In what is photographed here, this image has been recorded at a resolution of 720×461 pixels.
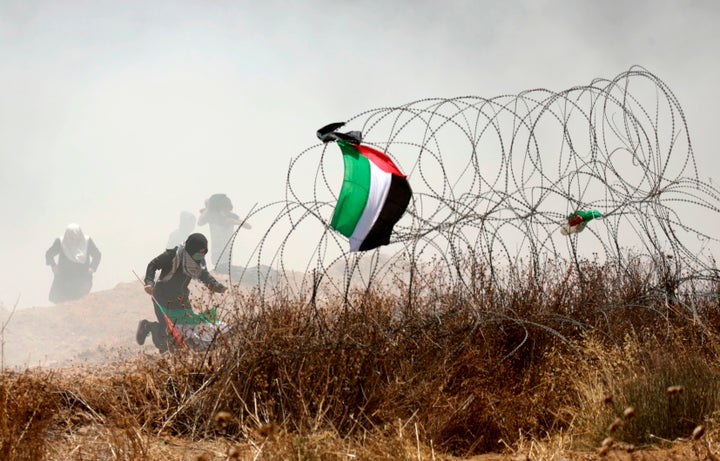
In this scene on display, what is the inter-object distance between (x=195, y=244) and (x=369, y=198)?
525cm

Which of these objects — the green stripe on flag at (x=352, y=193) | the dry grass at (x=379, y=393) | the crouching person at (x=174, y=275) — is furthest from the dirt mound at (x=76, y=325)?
the green stripe on flag at (x=352, y=193)

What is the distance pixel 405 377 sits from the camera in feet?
15.4

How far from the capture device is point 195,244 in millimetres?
9430

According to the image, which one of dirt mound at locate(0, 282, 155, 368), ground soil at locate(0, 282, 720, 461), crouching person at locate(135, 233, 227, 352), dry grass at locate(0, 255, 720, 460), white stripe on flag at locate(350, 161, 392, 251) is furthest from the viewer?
dirt mound at locate(0, 282, 155, 368)

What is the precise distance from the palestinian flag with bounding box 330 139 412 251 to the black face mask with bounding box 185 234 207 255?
4.97 m

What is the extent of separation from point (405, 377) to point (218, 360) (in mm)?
1386

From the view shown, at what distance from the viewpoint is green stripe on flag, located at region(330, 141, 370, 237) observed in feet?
15.5

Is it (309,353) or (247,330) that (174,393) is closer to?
(247,330)

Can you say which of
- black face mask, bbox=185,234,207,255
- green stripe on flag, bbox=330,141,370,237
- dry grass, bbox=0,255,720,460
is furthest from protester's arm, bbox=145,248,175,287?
green stripe on flag, bbox=330,141,370,237

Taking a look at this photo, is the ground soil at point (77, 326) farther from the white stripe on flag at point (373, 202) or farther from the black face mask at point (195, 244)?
the white stripe on flag at point (373, 202)

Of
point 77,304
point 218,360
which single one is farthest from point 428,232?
point 77,304

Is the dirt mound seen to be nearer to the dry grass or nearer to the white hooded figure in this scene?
the white hooded figure

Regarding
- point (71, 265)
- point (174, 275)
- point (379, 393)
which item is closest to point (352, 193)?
point (379, 393)

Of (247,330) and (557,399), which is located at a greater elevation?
(247,330)
